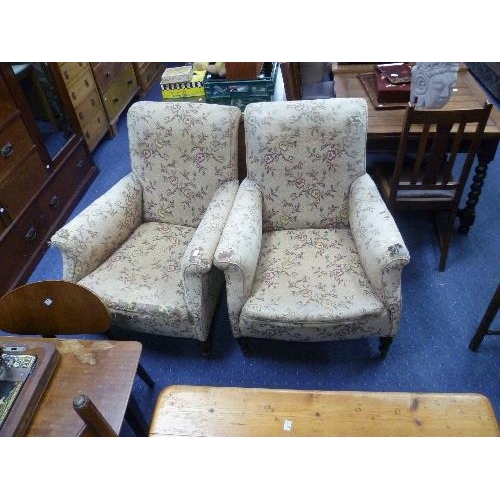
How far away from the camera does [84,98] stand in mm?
2869

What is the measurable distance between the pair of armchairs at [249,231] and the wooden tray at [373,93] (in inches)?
16.6

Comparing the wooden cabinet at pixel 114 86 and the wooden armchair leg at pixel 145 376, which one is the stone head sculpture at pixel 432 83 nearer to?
the wooden armchair leg at pixel 145 376

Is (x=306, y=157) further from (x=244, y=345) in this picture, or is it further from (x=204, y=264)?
(x=244, y=345)

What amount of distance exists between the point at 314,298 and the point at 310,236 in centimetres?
36

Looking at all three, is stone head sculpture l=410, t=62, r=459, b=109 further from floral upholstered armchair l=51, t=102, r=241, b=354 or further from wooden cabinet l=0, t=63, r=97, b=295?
wooden cabinet l=0, t=63, r=97, b=295

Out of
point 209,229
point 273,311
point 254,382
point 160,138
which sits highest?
point 160,138

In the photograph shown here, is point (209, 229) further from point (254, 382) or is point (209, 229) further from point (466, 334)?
point (466, 334)

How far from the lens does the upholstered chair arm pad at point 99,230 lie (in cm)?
155

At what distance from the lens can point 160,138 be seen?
172cm

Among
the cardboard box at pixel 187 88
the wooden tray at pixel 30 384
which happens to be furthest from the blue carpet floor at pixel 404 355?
the cardboard box at pixel 187 88

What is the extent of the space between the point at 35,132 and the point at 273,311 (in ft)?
5.92

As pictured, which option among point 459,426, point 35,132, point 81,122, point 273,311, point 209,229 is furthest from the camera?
point 81,122
